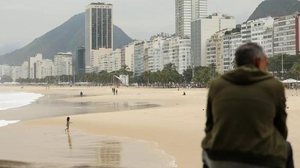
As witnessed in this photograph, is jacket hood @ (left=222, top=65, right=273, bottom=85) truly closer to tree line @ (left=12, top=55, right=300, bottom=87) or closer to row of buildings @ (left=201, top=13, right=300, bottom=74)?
tree line @ (left=12, top=55, right=300, bottom=87)

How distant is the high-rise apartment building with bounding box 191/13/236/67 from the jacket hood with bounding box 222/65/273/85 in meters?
154

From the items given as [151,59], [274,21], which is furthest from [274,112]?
[151,59]

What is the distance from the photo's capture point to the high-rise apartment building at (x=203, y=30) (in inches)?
6358

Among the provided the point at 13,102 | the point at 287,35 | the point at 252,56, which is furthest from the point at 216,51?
the point at 252,56

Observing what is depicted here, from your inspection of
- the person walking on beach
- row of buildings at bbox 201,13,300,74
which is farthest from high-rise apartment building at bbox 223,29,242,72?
the person walking on beach

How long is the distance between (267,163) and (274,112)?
23 cm

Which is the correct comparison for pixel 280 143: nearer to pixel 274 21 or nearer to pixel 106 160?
pixel 106 160

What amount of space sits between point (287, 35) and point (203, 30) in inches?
2058

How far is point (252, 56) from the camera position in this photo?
2.42 metres

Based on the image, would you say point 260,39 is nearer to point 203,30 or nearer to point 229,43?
point 229,43

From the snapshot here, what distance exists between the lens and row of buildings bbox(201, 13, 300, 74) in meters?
122

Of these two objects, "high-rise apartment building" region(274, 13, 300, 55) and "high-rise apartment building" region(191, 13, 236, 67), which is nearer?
"high-rise apartment building" region(274, 13, 300, 55)

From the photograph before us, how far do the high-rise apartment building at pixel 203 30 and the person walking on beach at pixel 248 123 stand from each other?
154m

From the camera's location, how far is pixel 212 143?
2.32m
